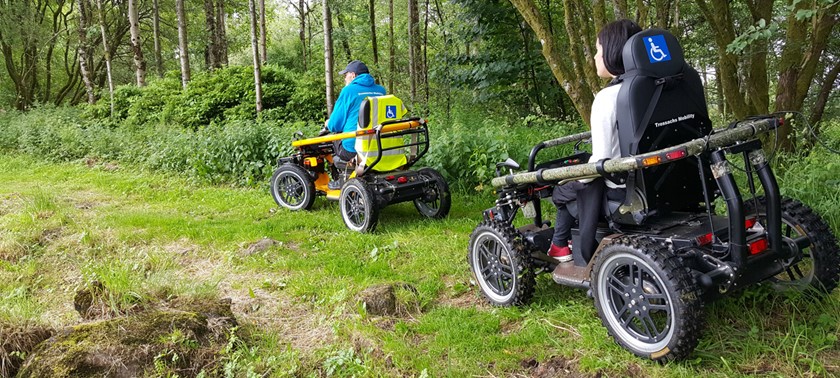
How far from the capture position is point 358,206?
609 centimetres

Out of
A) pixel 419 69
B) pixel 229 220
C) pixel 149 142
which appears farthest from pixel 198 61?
pixel 229 220

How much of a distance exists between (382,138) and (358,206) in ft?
2.53

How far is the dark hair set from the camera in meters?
3.19

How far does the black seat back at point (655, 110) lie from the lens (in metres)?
2.94

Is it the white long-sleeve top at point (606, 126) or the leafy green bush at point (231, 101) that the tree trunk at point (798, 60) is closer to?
the white long-sleeve top at point (606, 126)

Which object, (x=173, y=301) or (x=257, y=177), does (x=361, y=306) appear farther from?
(x=257, y=177)

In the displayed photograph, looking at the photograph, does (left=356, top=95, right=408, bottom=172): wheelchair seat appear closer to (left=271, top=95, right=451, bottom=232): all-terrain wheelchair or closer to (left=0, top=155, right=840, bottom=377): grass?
(left=271, top=95, right=451, bottom=232): all-terrain wheelchair

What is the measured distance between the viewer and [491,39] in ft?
36.2

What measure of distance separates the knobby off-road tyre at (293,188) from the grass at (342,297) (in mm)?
195

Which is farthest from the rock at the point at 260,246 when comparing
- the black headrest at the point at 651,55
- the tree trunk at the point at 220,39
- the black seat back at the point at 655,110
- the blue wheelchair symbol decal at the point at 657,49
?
the tree trunk at the point at 220,39

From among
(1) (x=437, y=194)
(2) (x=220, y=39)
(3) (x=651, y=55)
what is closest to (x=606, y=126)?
(3) (x=651, y=55)

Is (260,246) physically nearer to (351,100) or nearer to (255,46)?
(351,100)

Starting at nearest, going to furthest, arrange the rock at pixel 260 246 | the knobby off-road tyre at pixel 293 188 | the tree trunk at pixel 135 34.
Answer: the rock at pixel 260 246
the knobby off-road tyre at pixel 293 188
the tree trunk at pixel 135 34

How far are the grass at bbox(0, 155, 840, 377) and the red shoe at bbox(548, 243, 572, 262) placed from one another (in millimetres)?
306
